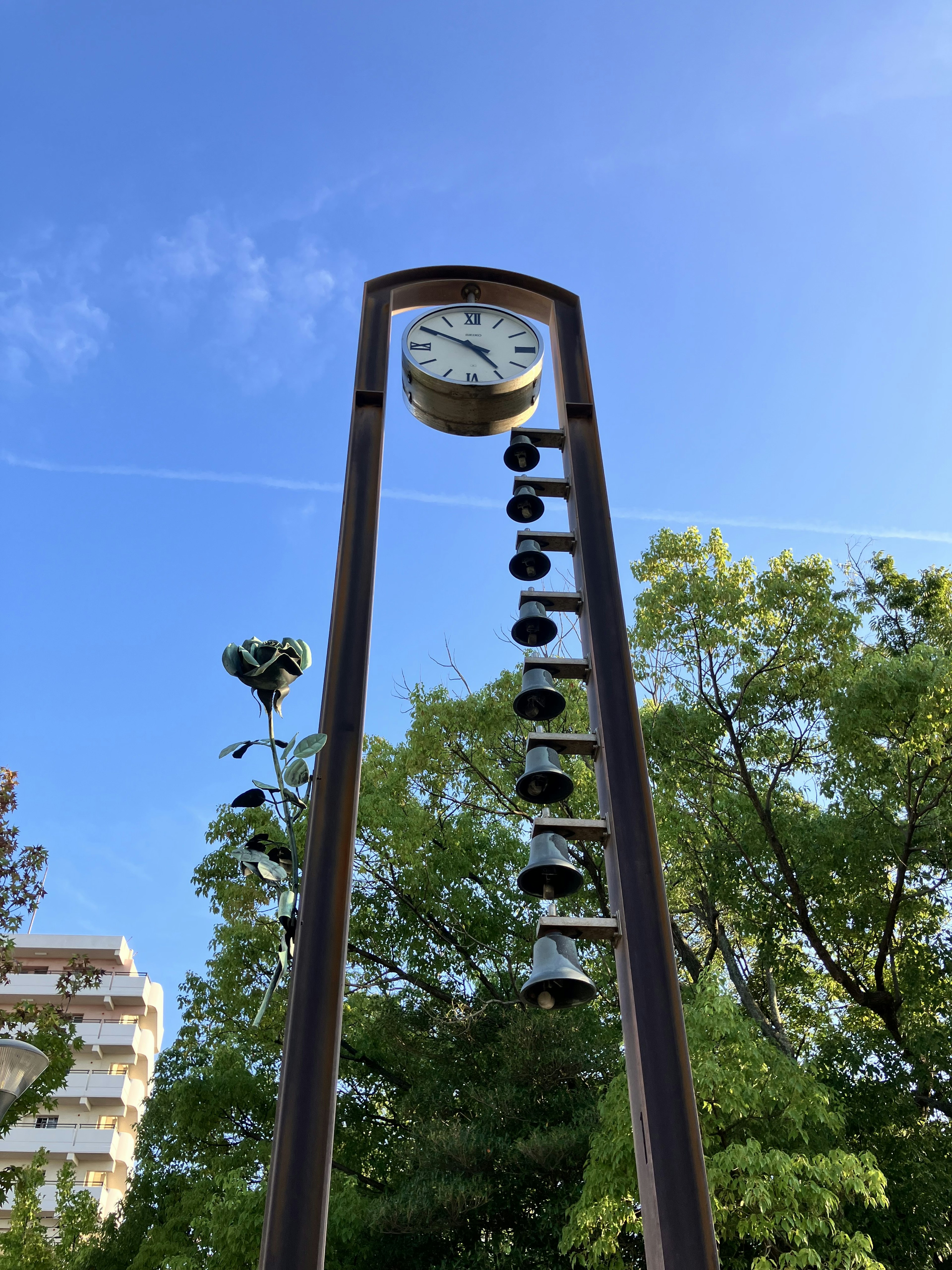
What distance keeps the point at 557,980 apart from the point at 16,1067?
372 cm

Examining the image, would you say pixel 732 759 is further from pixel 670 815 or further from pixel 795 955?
pixel 795 955

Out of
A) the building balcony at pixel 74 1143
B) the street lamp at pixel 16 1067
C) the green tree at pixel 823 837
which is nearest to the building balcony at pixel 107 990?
the building balcony at pixel 74 1143

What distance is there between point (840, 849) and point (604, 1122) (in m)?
4.02

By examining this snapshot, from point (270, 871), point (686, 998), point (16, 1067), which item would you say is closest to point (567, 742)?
point (270, 871)

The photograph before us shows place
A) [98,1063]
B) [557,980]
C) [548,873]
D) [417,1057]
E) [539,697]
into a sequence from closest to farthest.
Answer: [557,980] → [548,873] → [539,697] → [417,1057] → [98,1063]

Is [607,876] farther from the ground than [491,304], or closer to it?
closer to it

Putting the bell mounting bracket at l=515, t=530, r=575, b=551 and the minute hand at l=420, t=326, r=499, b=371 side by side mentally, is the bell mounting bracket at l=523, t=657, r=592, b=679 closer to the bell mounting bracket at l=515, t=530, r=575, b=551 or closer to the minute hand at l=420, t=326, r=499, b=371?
the bell mounting bracket at l=515, t=530, r=575, b=551

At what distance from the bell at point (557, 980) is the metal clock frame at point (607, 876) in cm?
26

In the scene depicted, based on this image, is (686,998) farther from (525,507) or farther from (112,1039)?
(112,1039)

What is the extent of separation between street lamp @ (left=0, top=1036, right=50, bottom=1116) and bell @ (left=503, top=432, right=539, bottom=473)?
386 centimetres

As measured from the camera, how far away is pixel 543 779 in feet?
11.4

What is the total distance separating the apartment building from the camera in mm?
34969

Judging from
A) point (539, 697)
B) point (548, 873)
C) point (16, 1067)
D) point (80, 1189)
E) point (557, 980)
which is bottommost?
point (557, 980)

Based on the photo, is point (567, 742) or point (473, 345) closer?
point (567, 742)
